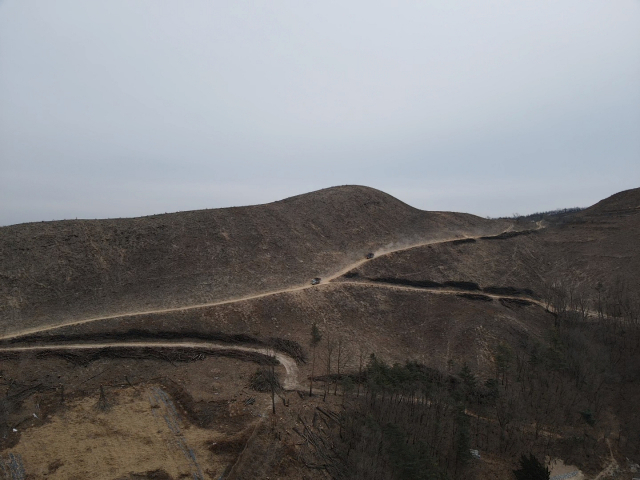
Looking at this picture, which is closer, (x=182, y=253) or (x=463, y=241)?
(x=182, y=253)

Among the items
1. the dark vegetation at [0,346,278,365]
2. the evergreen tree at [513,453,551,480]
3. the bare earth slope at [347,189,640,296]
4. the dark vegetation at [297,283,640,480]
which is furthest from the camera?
the bare earth slope at [347,189,640,296]

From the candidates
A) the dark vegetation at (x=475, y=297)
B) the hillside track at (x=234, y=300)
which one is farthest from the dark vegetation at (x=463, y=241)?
the dark vegetation at (x=475, y=297)

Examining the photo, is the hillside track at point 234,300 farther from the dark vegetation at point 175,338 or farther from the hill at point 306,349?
the dark vegetation at point 175,338

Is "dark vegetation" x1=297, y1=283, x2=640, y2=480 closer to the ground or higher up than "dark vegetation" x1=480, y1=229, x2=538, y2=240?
closer to the ground

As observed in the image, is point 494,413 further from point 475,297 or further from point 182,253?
point 182,253

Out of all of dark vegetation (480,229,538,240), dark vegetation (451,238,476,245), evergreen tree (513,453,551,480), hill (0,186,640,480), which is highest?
dark vegetation (480,229,538,240)

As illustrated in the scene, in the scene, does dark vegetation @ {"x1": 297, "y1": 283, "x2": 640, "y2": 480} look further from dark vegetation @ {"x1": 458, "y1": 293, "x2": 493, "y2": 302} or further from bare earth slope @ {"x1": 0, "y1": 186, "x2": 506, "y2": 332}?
bare earth slope @ {"x1": 0, "y1": 186, "x2": 506, "y2": 332}

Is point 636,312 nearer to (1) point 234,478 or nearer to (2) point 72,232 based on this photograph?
(1) point 234,478

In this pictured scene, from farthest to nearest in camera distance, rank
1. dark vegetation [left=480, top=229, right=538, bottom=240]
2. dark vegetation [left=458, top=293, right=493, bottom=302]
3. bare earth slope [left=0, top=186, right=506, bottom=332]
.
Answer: dark vegetation [left=480, top=229, right=538, bottom=240], dark vegetation [left=458, top=293, right=493, bottom=302], bare earth slope [left=0, top=186, right=506, bottom=332]

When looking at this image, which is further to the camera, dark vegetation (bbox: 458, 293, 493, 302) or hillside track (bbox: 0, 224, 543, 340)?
dark vegetation (bbox: 458, 293, 493, 302)

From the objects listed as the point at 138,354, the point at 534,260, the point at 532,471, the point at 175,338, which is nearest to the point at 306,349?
the point at 175,338

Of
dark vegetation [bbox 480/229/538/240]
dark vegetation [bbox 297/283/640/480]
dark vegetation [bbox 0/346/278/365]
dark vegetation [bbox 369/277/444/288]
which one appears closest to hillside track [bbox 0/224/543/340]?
dark vegetation [bbox 480/229/538/240]
